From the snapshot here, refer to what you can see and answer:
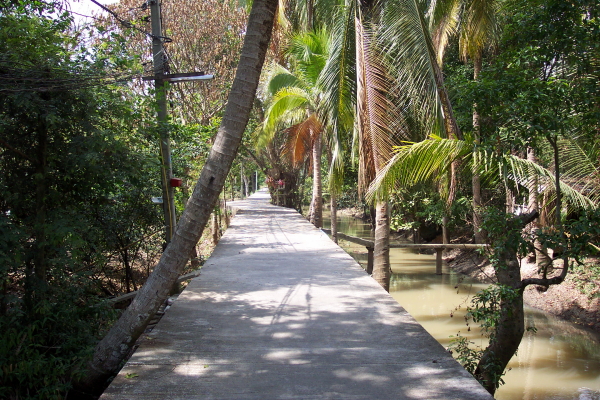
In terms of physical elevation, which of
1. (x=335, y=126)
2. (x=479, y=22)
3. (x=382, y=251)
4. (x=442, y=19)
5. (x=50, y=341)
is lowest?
(x=50, y=341)

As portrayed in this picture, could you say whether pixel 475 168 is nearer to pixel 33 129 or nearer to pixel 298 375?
pixel 298 375

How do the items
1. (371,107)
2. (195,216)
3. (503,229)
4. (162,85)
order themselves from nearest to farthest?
(195,216), (503,229), (162,85), (371,107)

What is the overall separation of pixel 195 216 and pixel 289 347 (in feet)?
5.38

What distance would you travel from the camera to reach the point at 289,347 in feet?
15.5

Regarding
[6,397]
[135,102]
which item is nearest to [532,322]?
[135,102]

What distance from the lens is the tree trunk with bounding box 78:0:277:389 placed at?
16.8 ft

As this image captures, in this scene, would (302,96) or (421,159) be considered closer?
(421,159)

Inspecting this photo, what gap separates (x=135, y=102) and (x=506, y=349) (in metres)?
6.51

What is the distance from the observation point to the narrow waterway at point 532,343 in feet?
28.0

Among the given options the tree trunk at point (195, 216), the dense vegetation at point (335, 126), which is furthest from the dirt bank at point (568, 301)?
the tree trunk at point (195, 216)

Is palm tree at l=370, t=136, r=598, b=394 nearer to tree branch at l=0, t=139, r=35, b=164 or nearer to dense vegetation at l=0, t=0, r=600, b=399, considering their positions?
dense vegetation at l=0, t=0, r=600, b=399

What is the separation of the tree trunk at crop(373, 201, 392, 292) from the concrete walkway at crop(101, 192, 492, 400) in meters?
2.62

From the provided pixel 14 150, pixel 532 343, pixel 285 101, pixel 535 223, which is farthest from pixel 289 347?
pixel 285 101

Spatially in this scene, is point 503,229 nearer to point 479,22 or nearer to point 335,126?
point 335,126
